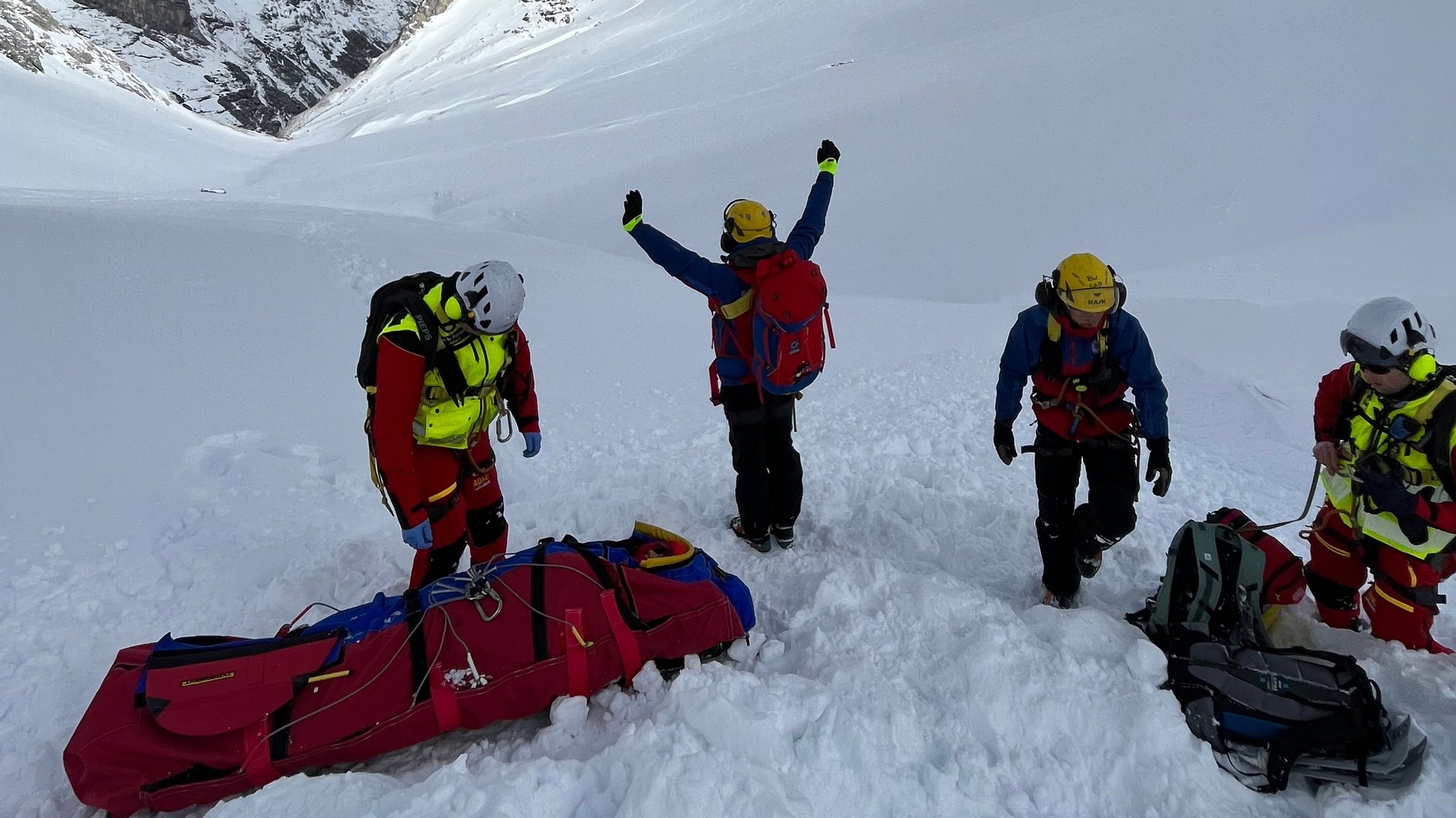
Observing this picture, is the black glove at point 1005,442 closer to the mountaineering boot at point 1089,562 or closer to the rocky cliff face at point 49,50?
the mountaineering boot at point 1089,562

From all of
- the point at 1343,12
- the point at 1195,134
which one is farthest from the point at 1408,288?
the point at 1343,12

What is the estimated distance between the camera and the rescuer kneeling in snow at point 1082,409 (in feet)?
9.80

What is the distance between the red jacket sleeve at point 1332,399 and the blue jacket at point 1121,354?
553mm

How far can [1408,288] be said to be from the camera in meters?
8.77

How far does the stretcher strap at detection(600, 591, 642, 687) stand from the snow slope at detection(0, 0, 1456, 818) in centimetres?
8

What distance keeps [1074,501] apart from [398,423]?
281 centimetres

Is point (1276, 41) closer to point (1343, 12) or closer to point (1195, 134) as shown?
point (1343, 12)

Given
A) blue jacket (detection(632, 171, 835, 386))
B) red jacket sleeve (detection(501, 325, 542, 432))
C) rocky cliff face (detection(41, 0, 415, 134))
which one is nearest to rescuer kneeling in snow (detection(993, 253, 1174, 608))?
blue jacket (detection(632, 171, 835, 386))

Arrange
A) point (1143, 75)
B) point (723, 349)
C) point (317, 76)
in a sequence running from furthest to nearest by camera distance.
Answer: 1. point (317, 76)
2. point (1143, 75)
3. point (723, 349)

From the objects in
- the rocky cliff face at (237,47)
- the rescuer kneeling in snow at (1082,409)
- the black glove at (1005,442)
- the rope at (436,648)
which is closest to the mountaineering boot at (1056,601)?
the rescuer kneeling in snow at (1082,409)

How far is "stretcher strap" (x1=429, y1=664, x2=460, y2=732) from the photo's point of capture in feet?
8.14

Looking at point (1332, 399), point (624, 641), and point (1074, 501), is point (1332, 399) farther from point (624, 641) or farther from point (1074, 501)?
point (624, 641)

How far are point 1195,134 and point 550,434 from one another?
536 inches

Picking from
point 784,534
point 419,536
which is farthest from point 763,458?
point 419,536
